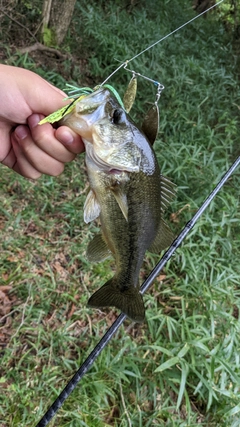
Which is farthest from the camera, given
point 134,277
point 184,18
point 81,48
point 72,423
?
point 184,18

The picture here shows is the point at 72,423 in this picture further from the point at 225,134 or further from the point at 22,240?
the point at 225,134

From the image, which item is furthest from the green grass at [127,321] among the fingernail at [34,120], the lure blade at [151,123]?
the lure blade at [151,123]

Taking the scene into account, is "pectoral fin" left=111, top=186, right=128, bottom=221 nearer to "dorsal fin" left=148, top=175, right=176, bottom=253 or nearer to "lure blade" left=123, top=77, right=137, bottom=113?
"dorsal fin" left=148, top=175, right=176, bottom=253

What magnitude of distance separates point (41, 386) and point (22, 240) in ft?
3.94

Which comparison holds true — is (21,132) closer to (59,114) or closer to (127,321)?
(59,114)

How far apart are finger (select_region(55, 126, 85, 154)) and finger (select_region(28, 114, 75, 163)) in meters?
0.04

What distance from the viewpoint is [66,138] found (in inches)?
55.3

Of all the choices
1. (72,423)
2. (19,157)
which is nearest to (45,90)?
(19,157)

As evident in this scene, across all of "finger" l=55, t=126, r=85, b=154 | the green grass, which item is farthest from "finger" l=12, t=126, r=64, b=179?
the green grass

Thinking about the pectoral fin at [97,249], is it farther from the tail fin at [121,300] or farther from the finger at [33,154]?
the finger at [33,154]

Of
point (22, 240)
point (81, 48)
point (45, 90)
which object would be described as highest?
point (45, 90)

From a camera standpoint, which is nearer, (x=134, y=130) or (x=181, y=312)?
(x=134, y=130)

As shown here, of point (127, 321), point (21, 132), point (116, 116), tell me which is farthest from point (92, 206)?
point (127, 321)

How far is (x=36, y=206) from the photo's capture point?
339 cm
